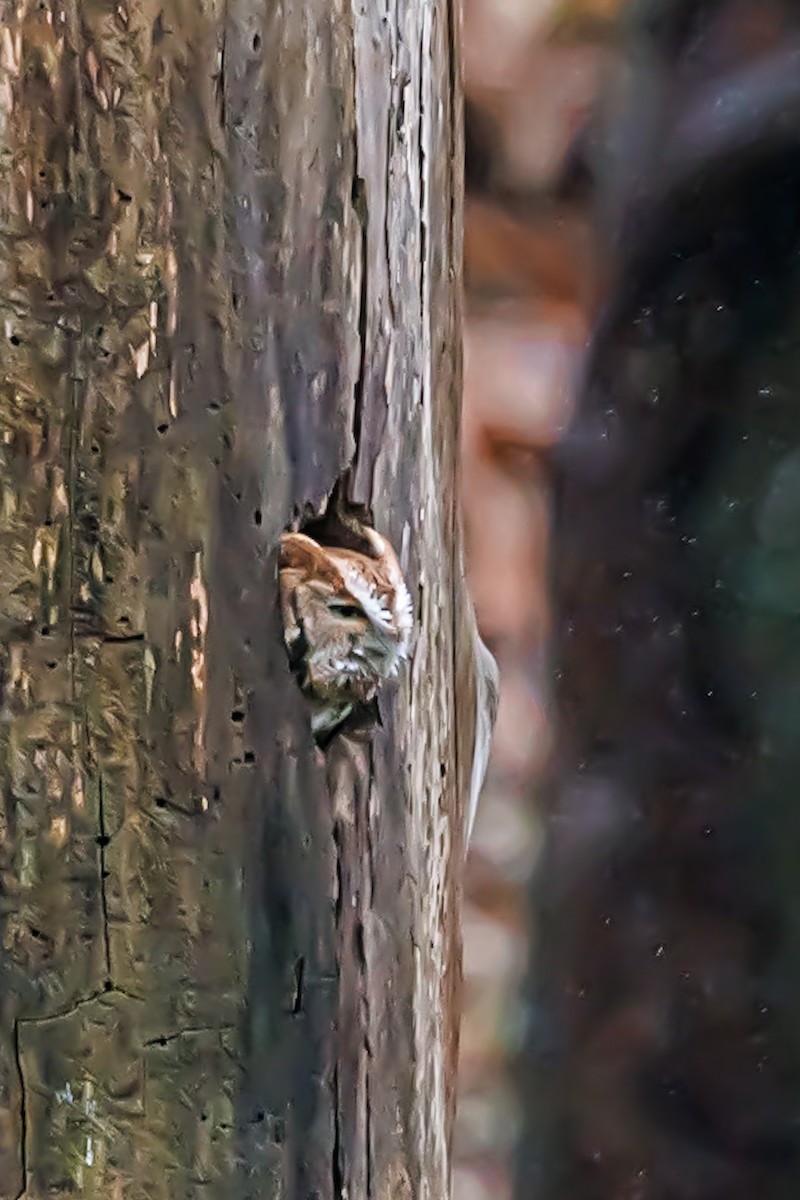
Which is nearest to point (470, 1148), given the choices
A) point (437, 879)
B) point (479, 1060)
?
point (479, 1060)

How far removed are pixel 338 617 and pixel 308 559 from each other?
0.02 metres

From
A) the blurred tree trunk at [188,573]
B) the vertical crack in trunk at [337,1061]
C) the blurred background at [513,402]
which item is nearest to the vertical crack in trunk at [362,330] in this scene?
the blurred tree trunk at [188,573]

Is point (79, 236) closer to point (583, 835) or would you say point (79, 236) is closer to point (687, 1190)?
point (583, 835)

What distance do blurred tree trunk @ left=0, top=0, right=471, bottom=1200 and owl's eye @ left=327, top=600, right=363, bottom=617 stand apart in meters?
0.02

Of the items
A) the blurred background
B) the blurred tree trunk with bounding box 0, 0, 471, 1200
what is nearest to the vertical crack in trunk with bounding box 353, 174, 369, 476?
the blurred tree trunk with bounding box 0, 0, 471, 1200

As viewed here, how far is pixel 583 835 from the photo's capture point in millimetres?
750

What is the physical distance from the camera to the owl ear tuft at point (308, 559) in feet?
1.07

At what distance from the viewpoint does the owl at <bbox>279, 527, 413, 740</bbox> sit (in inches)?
12.9

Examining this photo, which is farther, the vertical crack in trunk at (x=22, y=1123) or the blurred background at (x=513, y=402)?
the blurred background at (x=513, y=402)

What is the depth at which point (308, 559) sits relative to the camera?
0.33m

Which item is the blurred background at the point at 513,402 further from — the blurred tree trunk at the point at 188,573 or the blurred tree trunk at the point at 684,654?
the blurred tree trunk at the point at 188,573

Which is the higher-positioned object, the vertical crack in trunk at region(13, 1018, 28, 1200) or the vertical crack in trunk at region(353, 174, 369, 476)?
the vertical crack in trunk at region(353, 174, 369, 476)

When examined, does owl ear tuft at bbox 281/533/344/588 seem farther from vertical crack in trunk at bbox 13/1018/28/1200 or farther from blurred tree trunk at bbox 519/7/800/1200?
blurred tree trunk at bbox 519/7/800/1200

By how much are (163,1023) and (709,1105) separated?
523 millimetres
